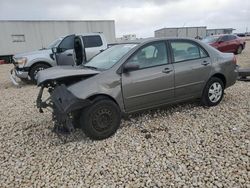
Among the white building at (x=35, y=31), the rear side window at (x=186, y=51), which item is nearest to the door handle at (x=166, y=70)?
the rear side window at (x=186, y=51)

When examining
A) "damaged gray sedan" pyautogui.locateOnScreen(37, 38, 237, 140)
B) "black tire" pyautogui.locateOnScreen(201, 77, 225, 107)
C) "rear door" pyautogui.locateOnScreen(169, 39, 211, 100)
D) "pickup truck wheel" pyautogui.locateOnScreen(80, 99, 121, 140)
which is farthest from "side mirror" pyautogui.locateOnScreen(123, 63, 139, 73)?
"black tire" pyautogui.locateOnScreen(201, 77, 225, 107)

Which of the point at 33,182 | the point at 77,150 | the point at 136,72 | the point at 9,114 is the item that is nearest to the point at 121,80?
the point at 136,72

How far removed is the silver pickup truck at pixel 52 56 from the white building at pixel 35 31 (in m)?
11.6

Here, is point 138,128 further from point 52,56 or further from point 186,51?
point 52,56

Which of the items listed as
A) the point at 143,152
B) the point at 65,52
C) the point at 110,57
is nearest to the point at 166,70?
the point at 110,57

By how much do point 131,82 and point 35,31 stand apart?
18.8 m

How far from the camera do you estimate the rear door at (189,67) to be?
478cm

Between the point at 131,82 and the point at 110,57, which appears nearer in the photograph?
the point at 131,82

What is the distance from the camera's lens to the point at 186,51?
4.98 meters

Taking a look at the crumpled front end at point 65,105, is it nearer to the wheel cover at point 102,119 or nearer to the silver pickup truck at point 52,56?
the wheel cover at point 102,119

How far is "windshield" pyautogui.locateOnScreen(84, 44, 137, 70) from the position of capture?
173 inches

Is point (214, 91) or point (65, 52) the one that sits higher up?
point (65, 52)

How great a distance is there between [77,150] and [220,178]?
79.0 inches

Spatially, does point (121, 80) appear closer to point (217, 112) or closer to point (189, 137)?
point (189, 137)
